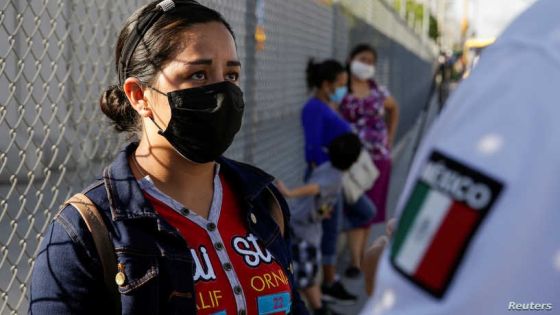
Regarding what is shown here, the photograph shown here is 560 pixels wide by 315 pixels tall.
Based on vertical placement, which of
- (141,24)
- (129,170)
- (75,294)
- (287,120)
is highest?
(141,24)

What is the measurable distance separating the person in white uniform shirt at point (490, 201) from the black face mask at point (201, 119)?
1.43m

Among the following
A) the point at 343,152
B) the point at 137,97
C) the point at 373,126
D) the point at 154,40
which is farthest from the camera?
the point at 373,126

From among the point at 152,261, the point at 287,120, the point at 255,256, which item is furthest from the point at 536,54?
the point at 287,120

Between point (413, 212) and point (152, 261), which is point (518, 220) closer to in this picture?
point (413, 212)

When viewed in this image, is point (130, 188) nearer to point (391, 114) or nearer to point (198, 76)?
point (198, 76)

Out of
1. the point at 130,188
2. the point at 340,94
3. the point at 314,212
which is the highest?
the point at 130,188

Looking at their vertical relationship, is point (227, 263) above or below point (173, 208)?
below

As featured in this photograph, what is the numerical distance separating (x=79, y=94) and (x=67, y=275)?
7.91 feet

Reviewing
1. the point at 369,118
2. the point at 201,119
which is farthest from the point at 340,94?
the point at 201,119

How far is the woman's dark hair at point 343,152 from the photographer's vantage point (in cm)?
566

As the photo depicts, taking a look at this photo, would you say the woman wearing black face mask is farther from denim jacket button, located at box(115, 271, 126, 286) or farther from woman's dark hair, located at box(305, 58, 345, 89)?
woman's dark hair, located at box(305, 58, 345, 89)

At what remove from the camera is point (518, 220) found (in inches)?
34.3

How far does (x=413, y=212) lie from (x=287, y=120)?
557cm

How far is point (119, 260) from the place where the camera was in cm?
196
